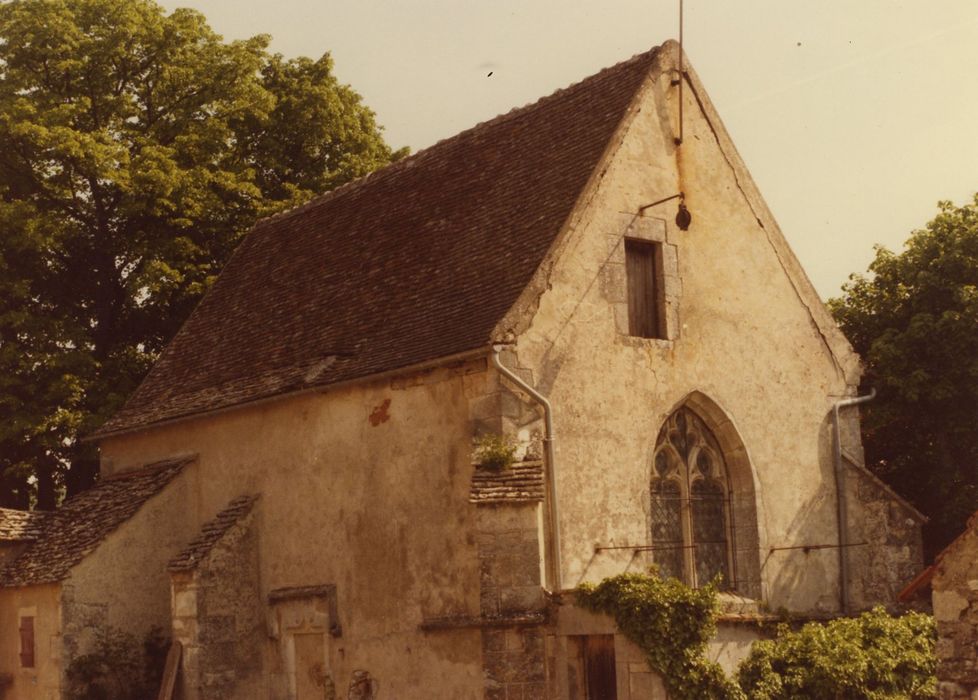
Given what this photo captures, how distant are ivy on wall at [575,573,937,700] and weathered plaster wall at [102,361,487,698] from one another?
85.0 inches

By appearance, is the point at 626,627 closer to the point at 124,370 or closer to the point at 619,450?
the point at 619,450

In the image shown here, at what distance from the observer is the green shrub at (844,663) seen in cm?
1677

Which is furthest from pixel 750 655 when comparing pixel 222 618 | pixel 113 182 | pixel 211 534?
pixel 113 182

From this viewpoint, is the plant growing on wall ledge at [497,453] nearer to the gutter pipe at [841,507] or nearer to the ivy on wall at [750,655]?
the ivy on wall at [750,655]

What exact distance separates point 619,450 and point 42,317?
15.5 m

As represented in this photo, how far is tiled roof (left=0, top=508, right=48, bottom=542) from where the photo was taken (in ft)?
82.1

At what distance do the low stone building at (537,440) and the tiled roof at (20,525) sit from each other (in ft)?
4.51

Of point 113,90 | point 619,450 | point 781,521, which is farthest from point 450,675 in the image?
point 113,90

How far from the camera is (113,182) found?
2966cm

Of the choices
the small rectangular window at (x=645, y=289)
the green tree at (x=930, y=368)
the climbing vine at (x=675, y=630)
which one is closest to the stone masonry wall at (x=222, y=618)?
the small rectangular window at (x=645, y=289)

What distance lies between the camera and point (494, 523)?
57.9 ft

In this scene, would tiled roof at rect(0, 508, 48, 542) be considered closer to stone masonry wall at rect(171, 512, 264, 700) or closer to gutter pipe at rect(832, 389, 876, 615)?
stone masonry wall at rect(171, 512, 264, 700)

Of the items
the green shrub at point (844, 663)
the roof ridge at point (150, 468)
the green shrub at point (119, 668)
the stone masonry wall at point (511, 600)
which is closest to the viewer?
the green shrub at point (844, 663)

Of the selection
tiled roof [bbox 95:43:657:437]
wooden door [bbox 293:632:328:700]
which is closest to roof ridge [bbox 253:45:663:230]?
tiled roof [bbox 95:43:657:437]
